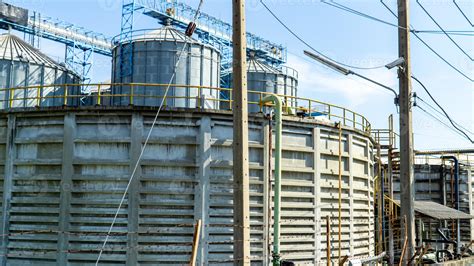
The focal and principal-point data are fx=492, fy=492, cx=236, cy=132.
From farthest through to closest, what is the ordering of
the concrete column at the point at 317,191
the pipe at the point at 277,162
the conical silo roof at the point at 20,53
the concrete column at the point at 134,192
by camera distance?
the conical silo roof at the point at 20,53 < the concrete column at the point at 317,191 < the concrete column at the point at 134,192 < the pipe at the point at 277,162

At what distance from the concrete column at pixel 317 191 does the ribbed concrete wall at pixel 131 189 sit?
1.38 feet

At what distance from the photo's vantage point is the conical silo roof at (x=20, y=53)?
2406 cm

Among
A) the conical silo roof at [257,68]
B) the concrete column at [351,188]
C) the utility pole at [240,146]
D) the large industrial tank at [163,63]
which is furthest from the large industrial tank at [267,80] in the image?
the utility pole at [240,146]

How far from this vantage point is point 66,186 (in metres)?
14.3

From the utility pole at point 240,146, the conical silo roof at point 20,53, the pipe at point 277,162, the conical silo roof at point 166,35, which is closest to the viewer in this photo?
the utility pole at point 240,146

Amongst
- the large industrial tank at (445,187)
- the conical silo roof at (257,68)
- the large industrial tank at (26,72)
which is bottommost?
the large industrial tank at (445,187)

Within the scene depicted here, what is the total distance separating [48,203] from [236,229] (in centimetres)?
735

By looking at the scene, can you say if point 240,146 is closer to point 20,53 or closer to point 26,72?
point 26,72

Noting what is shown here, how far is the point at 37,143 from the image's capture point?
14.9 metres

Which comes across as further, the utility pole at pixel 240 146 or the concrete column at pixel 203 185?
the concrete column at pixel 203 185

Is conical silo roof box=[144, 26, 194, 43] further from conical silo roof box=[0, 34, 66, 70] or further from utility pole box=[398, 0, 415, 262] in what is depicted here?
utility pole box=[398, 0, 415, 262]

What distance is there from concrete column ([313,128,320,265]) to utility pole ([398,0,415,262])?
2.57 meters

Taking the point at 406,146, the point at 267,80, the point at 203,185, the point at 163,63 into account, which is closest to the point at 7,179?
the point at 203,185

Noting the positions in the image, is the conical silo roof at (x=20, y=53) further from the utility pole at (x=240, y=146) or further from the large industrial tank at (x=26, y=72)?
the utility pole at (x=240, y=146)
